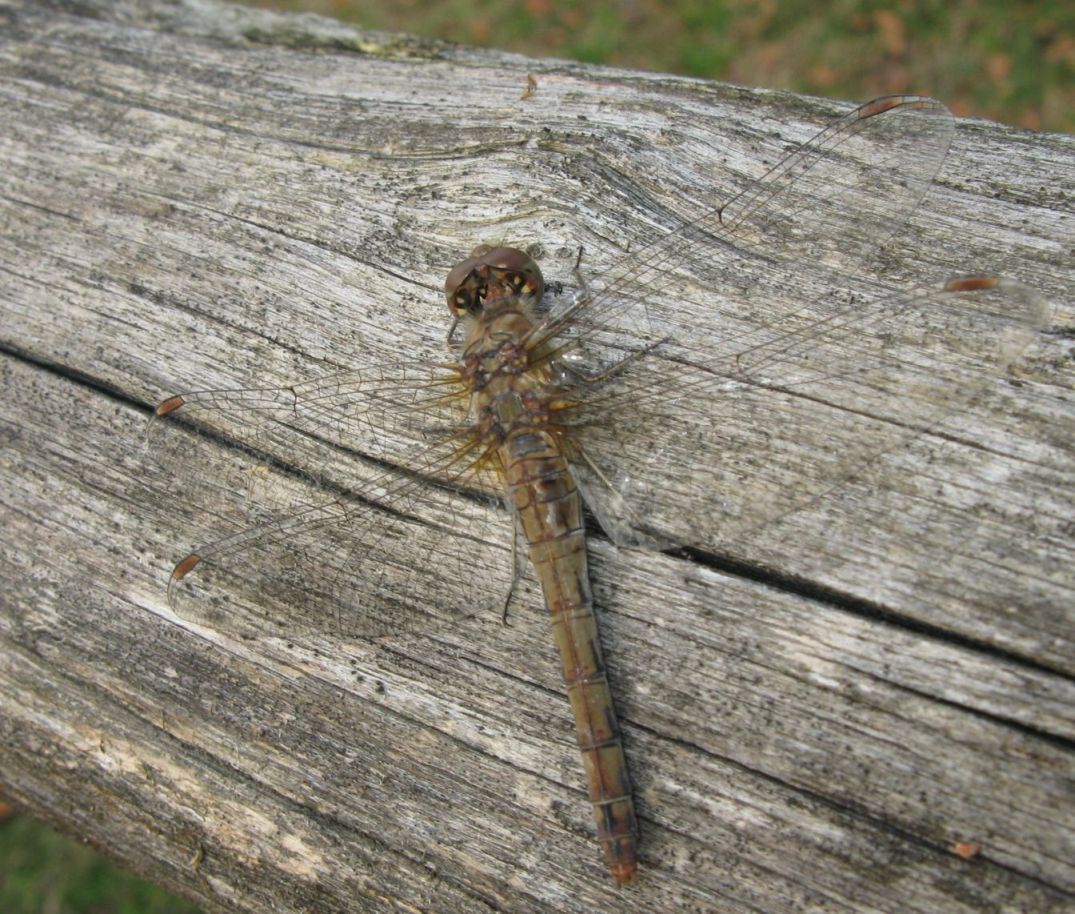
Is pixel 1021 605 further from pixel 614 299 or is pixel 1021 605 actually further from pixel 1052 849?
pixel 614 299

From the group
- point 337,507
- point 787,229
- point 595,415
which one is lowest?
point 337,507

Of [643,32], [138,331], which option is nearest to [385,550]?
[138,331]

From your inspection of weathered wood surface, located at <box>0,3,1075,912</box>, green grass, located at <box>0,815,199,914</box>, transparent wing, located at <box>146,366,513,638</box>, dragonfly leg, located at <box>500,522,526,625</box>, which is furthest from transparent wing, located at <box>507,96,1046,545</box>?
green grass, located at <box>0,815,199,914</box>

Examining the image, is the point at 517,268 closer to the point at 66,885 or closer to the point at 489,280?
the point at 489,280

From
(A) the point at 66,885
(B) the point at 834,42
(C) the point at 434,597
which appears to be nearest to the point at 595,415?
(C) the point at 434,597

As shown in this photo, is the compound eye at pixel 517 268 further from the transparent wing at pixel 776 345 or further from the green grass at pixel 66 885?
the green grass at pixel 66 885

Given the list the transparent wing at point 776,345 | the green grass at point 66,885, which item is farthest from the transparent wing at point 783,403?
the green grass at point 66,885
